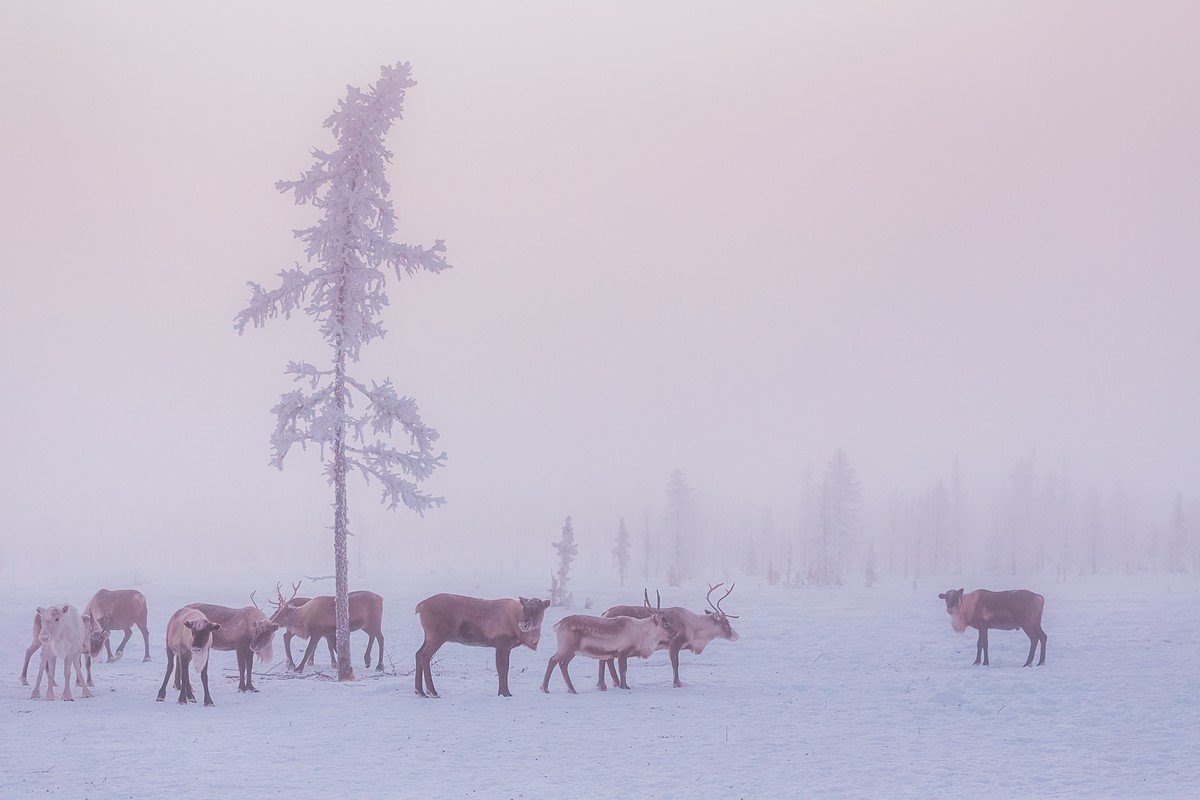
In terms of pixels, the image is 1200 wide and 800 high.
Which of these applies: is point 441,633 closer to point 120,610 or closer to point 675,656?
point 675,656

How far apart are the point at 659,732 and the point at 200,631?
9.13 m

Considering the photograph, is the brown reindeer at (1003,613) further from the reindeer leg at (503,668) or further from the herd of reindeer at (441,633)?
the reindeer leg at (503,668)

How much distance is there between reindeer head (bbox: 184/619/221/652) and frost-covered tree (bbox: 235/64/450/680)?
417cm

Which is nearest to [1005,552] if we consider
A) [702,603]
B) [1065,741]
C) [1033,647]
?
[702,603]

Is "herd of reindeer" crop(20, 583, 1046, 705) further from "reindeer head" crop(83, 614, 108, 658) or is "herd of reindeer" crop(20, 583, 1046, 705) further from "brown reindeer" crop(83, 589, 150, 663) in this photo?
"brown reindeer" crop(83, 589, 150, 663)

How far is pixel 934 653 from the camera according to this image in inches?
965

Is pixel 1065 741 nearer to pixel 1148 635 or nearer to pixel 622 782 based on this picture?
pixel 622 782

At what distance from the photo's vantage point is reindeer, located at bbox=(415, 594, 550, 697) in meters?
17.8

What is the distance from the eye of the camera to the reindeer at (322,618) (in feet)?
72.2

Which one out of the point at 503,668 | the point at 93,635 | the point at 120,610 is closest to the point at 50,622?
the point at 93,635

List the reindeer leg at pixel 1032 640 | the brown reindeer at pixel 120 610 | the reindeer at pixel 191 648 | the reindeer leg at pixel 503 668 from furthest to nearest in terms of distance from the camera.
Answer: the brown reindeer at pixel 120 610, the reindeer leg at pixel 1032 640, the reindeer leg at pixel 503 668, the reindeer at pixel 191 648

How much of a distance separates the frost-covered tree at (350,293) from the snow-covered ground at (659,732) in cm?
526

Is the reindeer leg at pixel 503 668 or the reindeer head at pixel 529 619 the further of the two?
the reindeer head at pixel 529 619

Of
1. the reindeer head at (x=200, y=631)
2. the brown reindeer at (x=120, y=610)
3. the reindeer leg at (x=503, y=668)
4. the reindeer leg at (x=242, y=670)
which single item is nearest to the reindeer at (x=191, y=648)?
the reindeer head at (x=200, y=631)
